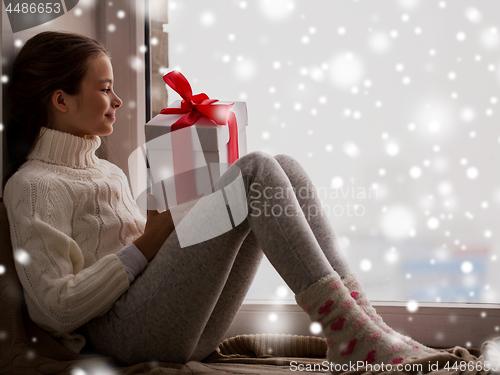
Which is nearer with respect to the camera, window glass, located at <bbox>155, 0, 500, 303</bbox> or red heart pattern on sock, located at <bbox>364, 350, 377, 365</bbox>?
red heart pattern on sock, located at <bbox>364, 350, 377, 365</bbox>

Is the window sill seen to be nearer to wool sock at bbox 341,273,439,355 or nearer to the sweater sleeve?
wool sock at bbox 341,273,439,355

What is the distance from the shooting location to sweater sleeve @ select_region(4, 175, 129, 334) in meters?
0.74

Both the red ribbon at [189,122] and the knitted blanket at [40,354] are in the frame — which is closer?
the knitted blanket at [40,354]

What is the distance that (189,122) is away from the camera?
3.01 ft

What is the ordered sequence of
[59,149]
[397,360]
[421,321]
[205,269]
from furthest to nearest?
[421,321]
[59,149]
[205,269]
[397,360]

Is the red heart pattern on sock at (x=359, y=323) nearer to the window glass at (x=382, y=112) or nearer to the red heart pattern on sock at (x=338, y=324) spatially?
the red heart pattern on sock at (x=338, y=324)

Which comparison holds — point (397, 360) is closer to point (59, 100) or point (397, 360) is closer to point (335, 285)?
point (335, 285)

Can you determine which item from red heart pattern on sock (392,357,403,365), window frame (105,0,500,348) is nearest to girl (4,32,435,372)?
red heart pattern on sock (392,357,403,365)

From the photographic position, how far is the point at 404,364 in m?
0.61

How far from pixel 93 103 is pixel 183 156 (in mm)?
230

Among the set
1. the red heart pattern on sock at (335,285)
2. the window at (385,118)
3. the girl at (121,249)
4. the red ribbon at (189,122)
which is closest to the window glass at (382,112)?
the window at (385,118)

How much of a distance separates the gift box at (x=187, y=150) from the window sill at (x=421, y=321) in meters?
0.44

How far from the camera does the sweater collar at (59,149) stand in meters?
0.88

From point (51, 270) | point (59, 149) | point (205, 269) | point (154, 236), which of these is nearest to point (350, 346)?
point (205, 269)
